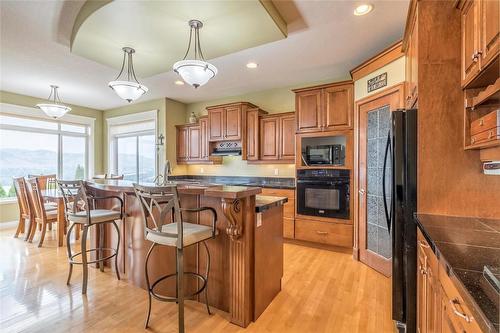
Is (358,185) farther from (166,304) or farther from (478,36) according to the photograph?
(166,304)

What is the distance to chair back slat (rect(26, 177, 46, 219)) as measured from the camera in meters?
3.75

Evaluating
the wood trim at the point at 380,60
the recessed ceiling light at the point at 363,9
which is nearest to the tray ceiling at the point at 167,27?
the recessed ceiling light at the point at 363,9

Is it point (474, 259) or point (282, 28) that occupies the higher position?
point (282, 28)

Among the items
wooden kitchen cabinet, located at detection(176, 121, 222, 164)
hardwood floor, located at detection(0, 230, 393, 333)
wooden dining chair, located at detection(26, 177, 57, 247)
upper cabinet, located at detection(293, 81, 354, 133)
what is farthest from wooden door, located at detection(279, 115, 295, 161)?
wooden dining chair, located at detection(26, 177, 57, 247)

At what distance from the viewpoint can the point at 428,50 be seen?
1675 millimetres

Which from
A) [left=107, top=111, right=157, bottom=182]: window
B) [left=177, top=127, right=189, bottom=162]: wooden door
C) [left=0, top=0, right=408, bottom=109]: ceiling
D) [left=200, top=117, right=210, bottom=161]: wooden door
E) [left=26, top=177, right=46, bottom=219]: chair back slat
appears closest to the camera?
[left=0, top=0, right=408, bottom=109]: ceiling

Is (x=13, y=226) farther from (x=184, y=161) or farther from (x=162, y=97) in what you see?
(x=162, y=97)

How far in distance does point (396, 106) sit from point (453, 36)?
1100 mm

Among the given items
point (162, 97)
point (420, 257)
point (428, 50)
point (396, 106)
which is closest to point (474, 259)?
point (420, 257)

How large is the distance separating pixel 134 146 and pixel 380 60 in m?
5.79

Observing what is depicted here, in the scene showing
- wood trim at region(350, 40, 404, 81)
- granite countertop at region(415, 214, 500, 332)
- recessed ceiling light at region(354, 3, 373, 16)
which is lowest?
granite countertop at region(415, 214, 500, 332)

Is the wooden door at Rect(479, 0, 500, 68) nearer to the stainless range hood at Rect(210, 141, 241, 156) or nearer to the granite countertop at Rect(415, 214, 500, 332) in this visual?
the granite countertop at Rect(415, 214, 500, 332)

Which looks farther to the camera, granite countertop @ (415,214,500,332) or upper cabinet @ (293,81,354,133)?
upper cabinet @ (293,81,354,133)

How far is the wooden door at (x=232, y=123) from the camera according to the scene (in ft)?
15.3
